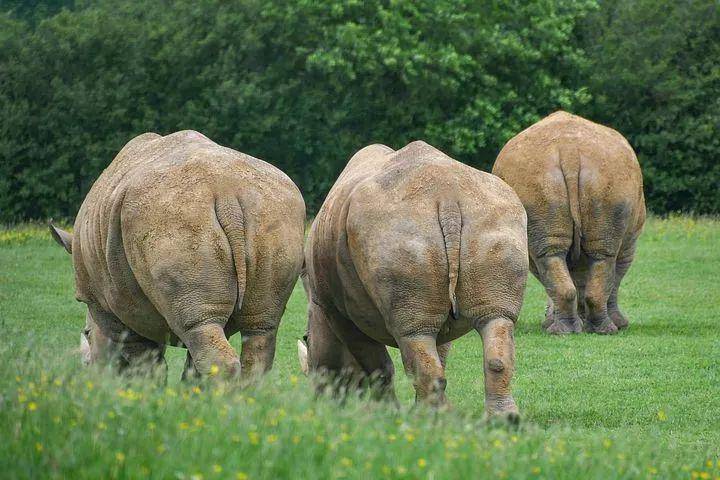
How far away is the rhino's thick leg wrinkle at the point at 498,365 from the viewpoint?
29.0ft

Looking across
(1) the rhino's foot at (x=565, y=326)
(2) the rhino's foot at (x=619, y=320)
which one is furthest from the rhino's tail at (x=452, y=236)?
(2) the rhino's foot at (x=619, y=320)

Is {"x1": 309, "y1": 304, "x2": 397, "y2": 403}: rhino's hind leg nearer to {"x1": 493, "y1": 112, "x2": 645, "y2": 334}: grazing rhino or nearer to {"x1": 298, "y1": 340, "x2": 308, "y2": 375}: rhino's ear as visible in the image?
{"x1": 298, "y1": 340, "x2": 308, "y2": 375}: rhino's ear

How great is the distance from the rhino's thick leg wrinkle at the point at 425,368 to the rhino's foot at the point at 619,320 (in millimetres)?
7866

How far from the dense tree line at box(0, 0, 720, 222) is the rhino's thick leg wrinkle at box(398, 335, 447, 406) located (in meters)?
22.9

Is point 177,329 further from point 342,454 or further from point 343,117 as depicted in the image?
point 343,117

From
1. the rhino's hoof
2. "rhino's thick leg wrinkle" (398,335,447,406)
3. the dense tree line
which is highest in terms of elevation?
"rhino's thick leg wrinkle" (398,335,447,406)

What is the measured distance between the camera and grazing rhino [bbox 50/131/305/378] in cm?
889

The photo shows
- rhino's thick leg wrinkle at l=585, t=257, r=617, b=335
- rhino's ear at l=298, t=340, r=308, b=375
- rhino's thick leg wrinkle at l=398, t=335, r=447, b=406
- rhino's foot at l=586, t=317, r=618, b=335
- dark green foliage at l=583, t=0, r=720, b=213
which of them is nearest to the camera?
rhino's thick leg wrinkle at l=398, t=335, r=447, b=406

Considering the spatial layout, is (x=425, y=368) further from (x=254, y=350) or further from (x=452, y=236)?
(x=254, y=350)

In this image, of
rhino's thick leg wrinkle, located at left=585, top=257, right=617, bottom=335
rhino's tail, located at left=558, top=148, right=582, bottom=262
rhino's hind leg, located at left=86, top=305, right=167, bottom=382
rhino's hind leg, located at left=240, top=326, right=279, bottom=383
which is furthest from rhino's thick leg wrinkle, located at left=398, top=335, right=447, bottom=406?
rhino's thick leg wrinkle, located at left=585, top=257, right=617, bottom=335

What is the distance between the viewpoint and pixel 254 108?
108 feet

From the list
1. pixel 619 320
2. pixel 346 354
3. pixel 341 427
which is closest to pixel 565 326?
pixel 619 320

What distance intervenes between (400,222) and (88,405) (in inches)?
114

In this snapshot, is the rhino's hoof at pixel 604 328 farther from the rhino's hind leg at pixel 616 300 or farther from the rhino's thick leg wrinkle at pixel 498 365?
the rhino's thick leg wrinkle at pixel 498 365
